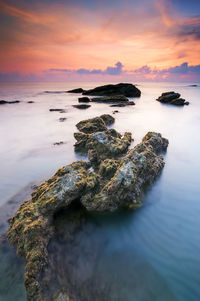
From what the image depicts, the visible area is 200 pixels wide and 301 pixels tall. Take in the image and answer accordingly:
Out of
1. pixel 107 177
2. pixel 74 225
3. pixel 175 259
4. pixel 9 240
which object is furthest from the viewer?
pixel 107 177

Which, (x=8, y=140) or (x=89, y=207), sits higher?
(x=89, y=207)

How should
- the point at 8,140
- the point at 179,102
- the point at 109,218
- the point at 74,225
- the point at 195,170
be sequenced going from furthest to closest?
1. the point at 179,102
2. the point at 8,140
3. the point at 195,170
4. the point at 109,218
5. the point at 74,225

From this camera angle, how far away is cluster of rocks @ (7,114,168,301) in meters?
2.91

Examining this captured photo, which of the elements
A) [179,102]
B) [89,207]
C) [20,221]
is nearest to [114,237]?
[89,207]

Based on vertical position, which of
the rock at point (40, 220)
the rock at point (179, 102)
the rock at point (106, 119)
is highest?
the rock at point (40, 220)

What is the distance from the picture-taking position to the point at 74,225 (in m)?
3.70

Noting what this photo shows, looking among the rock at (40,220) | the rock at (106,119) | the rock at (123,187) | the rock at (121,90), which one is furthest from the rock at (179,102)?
the rock at (40,220)

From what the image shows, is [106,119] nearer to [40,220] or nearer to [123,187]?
[123,187]

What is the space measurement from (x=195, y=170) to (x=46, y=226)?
18.6 ft

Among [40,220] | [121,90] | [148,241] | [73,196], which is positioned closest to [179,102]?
[121,90]

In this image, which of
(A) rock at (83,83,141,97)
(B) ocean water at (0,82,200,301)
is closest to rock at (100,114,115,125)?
(B) ocean water at (0,82,200,301)

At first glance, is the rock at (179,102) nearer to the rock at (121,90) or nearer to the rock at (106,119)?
the rock at (121,90)

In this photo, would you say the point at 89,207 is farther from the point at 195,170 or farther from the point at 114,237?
the point at 195,170

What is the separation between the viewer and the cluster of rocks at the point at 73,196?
9.53ft
